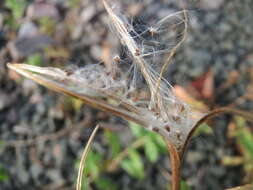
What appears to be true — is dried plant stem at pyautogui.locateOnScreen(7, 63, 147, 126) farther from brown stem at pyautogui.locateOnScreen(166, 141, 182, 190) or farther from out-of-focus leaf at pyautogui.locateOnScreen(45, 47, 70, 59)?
out-of-focus leaf at pyautogui.locateOnScreen(45, 47, 70, 59)

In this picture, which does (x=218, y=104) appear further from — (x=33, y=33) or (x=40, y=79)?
(x=40, y=79)

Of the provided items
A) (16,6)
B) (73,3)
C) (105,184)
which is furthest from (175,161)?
(73,3)

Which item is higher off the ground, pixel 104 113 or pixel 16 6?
pixel 16 6

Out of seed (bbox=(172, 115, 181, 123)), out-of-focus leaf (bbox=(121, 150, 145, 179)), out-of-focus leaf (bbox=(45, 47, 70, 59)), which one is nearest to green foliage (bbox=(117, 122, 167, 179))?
out-of-focus leaf (bbox=(121, 150, 145, 179))

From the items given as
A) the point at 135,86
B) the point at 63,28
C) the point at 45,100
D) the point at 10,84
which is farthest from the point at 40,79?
the point at 63,28

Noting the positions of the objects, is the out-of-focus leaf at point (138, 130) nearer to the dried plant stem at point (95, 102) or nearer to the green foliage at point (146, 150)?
the green foliage at point (146, 150)

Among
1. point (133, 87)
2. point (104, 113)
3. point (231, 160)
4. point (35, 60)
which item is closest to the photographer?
point (133, 87)

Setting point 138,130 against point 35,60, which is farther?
point 35,60

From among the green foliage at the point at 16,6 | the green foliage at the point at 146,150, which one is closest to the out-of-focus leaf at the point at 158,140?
the green foliage at the point at 146,150

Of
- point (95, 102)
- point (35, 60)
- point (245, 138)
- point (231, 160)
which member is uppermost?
point (35, 60)

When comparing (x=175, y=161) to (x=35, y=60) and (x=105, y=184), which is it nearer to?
(x=105, y=184)
